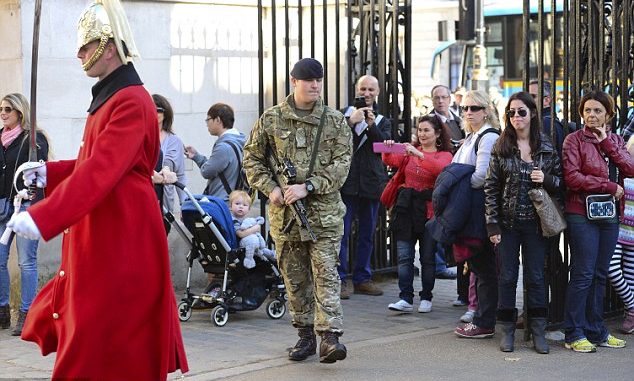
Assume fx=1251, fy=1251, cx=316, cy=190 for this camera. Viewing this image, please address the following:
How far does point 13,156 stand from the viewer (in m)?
8.66

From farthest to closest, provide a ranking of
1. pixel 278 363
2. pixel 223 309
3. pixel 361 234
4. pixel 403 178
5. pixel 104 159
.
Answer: pixel 361 234 < pixel 403 178 < pixel 223 309 < pixel 278 363 < pixel 104 159

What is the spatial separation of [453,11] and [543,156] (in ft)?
89.5

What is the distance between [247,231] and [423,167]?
1.46 metres

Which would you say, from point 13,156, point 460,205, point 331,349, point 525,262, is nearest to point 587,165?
point 525,262

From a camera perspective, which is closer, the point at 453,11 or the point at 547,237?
the point at 547,237

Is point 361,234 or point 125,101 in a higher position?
point 125,101

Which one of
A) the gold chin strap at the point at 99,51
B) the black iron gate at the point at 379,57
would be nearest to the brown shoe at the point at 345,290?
the black iron gate at the point at 379,57

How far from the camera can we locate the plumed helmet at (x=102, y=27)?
5098 millimetres

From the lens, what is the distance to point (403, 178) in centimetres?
973

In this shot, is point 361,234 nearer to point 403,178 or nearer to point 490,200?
point 403,178

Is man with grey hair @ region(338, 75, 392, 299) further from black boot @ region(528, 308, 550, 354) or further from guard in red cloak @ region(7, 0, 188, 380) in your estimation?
guard in red cloak @ region(7, 0, 188, 380)

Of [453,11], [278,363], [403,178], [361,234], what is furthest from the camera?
[453,11]

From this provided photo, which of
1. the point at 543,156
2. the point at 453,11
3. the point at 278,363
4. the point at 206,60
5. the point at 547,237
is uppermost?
the point at 453,11

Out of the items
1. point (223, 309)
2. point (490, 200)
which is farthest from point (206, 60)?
point (490, 200)
